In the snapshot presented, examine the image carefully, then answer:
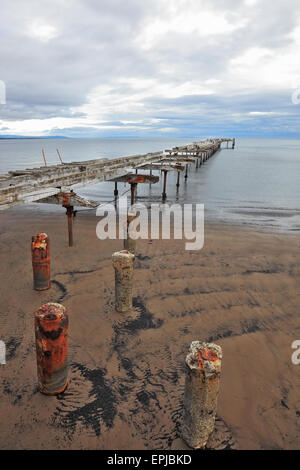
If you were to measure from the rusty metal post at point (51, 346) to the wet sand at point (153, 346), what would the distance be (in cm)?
25

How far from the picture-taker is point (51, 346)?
11.6 ft

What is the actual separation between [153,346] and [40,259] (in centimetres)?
310

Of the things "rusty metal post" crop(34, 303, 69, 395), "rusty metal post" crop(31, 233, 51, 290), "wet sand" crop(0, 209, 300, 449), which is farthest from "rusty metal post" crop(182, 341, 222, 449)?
"rusty metal post" crop(31, 233, 51, 290)

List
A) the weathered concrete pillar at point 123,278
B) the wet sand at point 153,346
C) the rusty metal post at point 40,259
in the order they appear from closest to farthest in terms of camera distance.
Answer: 1. the wet sand at point 153,346
2. the weathered concrete pillar at point 123,278
3. the rusty metal post at point 40,259

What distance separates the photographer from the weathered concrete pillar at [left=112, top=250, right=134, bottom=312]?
5371 millimetres

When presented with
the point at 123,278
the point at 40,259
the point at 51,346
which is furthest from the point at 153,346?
the point at 40,259

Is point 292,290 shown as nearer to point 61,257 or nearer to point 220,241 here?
point 220,241

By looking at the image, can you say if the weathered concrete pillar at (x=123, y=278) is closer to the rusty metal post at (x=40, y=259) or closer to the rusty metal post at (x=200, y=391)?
the rusty metal post at (x=40, y=259)

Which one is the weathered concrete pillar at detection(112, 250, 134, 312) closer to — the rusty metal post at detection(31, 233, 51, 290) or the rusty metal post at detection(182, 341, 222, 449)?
the rusty metal post at detection(31, 233, 51, 290)

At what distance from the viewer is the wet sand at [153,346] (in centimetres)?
358
